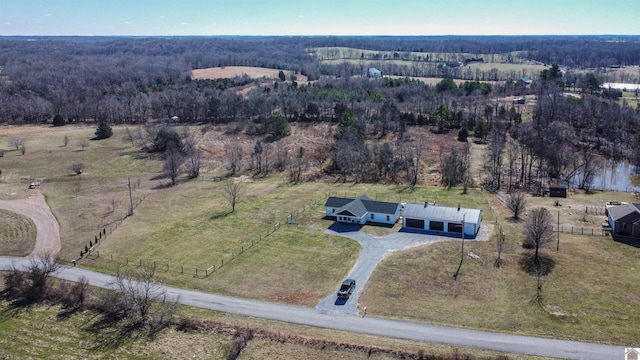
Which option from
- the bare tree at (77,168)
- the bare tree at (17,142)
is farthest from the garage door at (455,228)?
the bare tree at (17,142)

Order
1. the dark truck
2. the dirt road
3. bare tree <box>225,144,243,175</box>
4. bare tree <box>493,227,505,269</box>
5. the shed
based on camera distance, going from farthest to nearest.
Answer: bare tree <box>225,144,243,175</box> < the shed < the dirt road < bare tree <box>493,227,505,269</box> < the dark truck

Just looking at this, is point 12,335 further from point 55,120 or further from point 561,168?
point 55,120

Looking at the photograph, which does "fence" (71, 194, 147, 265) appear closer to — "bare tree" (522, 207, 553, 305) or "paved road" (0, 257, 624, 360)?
"paved road" (0, 257, 624, 360)

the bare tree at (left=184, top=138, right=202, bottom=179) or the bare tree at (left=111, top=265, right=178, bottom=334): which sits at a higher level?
the bare tree at (left=184, top=138, right=202, bottom=179)

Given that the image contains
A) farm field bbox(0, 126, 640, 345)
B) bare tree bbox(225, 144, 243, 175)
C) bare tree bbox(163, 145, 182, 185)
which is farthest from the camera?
bare tree bbox(225, 144, 243, 175)

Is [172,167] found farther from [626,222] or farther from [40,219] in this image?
[626,222]

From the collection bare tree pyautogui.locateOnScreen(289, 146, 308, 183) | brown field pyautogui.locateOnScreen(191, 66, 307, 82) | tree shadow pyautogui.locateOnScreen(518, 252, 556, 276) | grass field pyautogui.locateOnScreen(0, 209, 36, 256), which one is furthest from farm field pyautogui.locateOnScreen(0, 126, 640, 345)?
brown field pyautogui.locateOnScreen(191, 66, 307, 82)
